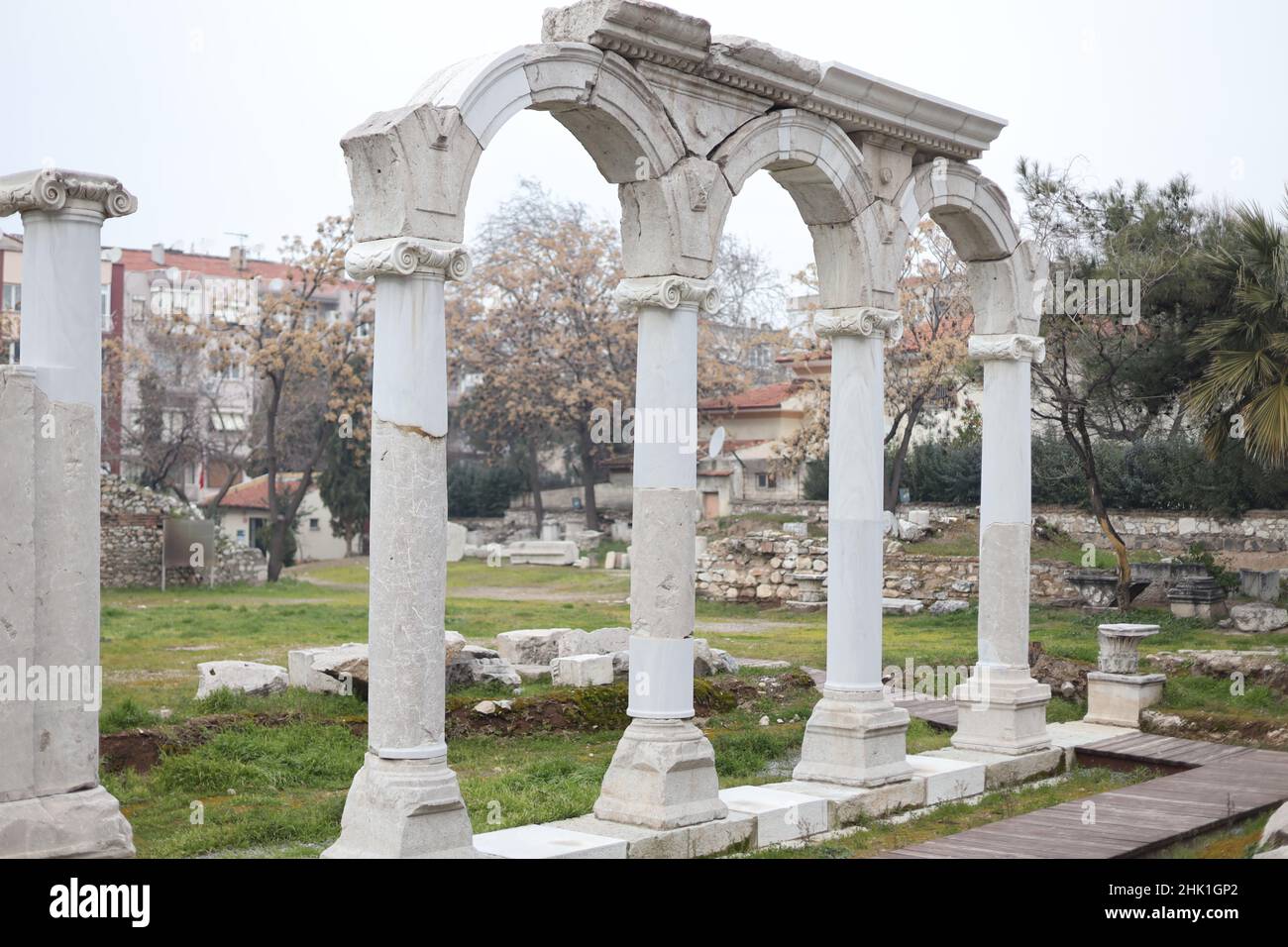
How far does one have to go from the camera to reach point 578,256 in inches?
1497

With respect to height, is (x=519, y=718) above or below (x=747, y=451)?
below

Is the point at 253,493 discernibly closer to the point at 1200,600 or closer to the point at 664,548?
the point at 1200,600

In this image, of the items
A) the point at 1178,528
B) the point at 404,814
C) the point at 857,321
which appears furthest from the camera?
the point at 1178,528

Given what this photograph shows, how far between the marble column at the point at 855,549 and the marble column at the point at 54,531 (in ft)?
15.3

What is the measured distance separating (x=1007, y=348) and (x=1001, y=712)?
2880mm

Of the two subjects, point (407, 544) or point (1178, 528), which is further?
point (1178, 528)

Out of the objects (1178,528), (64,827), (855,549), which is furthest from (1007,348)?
(1178,528)

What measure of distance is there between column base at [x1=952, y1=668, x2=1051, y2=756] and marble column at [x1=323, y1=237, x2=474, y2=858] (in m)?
5.30

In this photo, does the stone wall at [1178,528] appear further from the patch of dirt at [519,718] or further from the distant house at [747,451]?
the patch of dirt at [519,718]

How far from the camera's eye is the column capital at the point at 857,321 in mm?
9414

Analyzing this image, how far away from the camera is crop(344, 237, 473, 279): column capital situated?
654 centimetres

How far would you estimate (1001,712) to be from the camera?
10.7m
